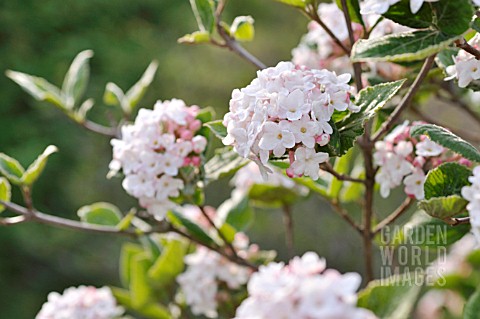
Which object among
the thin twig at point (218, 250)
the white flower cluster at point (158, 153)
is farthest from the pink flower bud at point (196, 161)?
the thin twig at point (218, 250)

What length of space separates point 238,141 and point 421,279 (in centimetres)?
31

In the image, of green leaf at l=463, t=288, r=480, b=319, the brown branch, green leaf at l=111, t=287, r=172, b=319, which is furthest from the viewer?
green leaf at l=111, t=287, r=172, b=319

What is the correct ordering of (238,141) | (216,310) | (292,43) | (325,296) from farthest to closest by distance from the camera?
(292,43), (216,310), (238,141), (325,296)

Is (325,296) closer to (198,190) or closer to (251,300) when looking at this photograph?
(251,300)

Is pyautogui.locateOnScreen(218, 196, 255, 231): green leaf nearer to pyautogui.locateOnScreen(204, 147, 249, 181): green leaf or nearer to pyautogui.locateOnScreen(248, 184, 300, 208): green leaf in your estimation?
pyautogui.locateOnScreen(248, 184, 300, 208): green leaf

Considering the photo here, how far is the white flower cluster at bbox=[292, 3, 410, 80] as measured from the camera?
87 centimetres

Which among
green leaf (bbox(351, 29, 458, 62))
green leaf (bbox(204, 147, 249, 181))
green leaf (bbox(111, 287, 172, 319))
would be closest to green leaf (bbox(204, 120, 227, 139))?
green leaf (bbox(204, 147, 249, 181))

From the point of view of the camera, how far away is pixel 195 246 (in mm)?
1041

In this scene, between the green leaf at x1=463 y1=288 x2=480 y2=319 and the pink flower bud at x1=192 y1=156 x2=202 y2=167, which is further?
the pink flower bud at x1=192 y1=156 x2=202 y2=167

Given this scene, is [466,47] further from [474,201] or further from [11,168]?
[11,168]

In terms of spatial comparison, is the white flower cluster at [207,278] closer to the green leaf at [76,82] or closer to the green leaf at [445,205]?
the green leaf at [76,82]

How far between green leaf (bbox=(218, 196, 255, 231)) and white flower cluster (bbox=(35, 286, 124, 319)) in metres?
0.19

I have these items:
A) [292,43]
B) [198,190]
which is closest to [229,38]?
[198,190]

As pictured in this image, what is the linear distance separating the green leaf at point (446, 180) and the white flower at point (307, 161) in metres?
0.11
